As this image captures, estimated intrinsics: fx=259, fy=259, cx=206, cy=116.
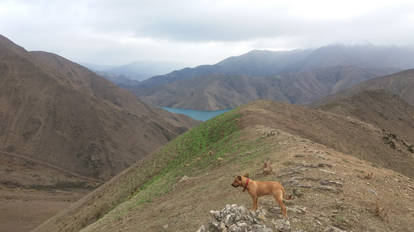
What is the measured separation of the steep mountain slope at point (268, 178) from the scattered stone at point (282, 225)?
12.6 inches

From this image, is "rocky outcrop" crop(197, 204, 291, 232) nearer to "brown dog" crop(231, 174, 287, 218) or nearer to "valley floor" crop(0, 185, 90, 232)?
"brown dog" crop(231, 174, 287, 218)

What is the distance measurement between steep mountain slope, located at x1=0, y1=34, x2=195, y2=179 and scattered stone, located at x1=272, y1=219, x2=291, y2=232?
77.9m

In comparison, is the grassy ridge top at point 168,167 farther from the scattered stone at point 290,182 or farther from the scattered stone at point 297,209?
the scattered stone at point 297,209

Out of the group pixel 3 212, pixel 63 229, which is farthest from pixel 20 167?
pixel 63 229

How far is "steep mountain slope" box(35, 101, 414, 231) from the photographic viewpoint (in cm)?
825

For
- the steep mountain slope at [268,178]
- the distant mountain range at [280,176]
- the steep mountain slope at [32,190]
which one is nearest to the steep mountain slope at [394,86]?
the distant mountain range at [280,176]

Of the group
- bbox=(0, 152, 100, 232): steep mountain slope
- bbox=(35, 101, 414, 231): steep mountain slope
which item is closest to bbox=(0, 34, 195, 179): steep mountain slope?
bbox=(0, 152, 100, 232): steep mountain slope

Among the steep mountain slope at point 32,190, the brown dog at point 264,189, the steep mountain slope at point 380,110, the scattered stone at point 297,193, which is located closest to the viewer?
the brown dog at point 264,189

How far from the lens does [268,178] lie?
11.6m

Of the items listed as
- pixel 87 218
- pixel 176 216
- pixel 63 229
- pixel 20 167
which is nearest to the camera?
pixel 176 216

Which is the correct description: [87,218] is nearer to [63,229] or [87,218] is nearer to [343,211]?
[63,229]

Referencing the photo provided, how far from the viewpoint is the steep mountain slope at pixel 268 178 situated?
8250 millimetres

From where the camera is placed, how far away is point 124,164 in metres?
83.2

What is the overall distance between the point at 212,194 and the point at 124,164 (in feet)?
253
